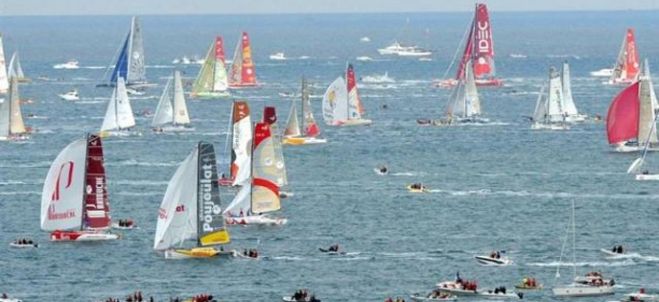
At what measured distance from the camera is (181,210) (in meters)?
127

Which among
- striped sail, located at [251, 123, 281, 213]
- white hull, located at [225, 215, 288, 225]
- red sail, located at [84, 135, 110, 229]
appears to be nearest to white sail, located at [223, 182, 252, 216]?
striped sail, located at [251, 123, 281, 213]

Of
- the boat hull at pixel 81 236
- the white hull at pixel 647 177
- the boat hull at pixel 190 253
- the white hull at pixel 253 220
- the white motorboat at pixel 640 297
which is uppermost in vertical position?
the white hull at pixel 647 177

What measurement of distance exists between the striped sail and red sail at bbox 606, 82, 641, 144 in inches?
2085

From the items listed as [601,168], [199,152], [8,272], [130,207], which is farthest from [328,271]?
[601,168]

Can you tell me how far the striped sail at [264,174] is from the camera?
5502 inches

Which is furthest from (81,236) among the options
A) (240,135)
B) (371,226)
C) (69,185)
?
(240,135)

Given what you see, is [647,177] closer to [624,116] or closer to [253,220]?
[624,116]

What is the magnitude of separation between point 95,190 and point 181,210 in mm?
8934

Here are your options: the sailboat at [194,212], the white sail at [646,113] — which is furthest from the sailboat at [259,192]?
the white sail at [646,113]

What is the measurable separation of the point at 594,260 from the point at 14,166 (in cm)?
7166

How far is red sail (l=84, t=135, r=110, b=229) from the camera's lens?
436 feet

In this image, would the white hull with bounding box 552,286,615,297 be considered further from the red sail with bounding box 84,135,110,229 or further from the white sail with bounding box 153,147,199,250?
the red sail with bounding box 84,135,110,229

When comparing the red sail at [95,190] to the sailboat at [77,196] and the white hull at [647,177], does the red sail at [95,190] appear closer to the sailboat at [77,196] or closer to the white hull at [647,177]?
the sailboat at [77,196]

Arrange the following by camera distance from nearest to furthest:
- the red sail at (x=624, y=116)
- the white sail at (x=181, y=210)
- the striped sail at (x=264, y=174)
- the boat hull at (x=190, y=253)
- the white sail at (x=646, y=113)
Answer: the boat hull at (x=190, y=253) → the white sail at (x=181, y=210) → the striped sail at (x=264, y=174) → the white sail at (x=646, y=113) → the red sail at (x=624, y=116)
